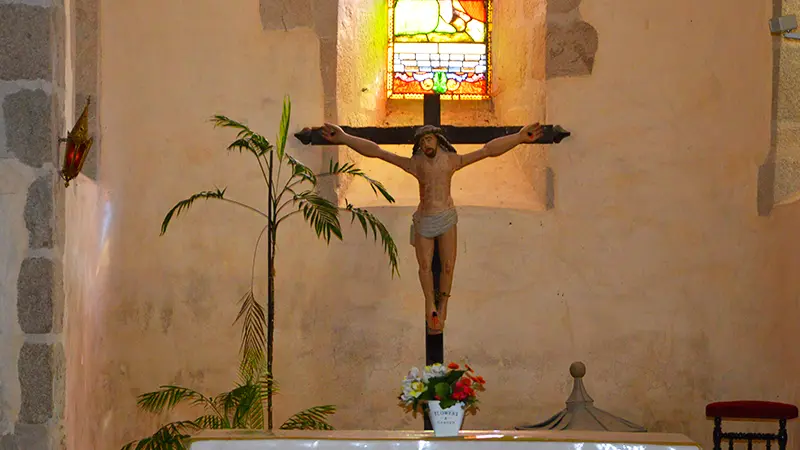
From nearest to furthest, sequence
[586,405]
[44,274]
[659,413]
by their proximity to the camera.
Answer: [44,274], [586,405], [659,413]

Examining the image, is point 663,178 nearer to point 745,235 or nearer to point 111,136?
point 745,235

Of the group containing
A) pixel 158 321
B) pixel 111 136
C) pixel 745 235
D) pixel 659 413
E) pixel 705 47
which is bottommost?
pixel 659 413

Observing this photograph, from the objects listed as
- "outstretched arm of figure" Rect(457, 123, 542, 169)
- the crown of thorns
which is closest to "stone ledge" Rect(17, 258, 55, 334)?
the crown of thorns

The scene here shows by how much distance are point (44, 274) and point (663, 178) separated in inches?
141

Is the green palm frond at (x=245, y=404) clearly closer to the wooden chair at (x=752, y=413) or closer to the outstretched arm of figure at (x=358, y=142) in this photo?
the outstretched arm of figure at (x=358, y=142)

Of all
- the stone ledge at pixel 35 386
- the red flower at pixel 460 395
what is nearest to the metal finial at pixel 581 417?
the red flower at pixel 460 395

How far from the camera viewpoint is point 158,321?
23.9 ft

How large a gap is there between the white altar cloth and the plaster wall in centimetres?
261

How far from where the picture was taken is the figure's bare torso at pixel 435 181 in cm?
631

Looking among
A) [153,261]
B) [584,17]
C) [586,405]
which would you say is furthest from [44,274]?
[584,17]

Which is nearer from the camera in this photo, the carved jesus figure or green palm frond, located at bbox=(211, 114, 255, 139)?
green palm frond, located at bbox=(211, 114, 255, 139)

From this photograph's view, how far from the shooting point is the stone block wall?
5.45 meters

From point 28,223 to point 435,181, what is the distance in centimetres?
197

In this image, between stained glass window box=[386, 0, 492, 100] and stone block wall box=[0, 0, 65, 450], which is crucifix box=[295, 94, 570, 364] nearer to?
stained glass window box=[386, 0, 492, 100]
